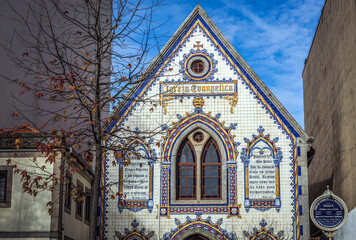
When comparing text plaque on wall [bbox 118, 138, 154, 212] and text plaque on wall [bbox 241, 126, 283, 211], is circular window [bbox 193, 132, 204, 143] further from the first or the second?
text plaque on wall [bbox 118, 138, 154, 212]

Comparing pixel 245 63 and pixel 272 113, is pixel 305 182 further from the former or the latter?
pixel 245 63

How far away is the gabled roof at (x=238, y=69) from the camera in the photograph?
25906 mm

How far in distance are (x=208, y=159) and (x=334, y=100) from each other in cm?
914

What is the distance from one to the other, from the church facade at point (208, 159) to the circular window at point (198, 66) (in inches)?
1.7

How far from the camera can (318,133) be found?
39188 mm

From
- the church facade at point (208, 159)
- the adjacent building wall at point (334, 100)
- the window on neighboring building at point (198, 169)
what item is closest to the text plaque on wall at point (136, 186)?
the church facade at point (208, 159)

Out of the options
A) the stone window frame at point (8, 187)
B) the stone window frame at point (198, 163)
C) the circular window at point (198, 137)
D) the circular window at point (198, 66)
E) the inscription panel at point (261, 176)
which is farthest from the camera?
the circular window at point (198, 66)

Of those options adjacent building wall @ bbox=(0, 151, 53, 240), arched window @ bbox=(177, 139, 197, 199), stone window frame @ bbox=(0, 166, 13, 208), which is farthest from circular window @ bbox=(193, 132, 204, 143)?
stone window frame @ bbox=(0, 166, 13, 208)

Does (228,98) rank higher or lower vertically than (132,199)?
higher

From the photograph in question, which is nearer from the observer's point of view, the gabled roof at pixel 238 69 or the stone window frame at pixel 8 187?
the stone window frame at pixel 8 187

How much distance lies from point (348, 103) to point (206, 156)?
6828 millimetres

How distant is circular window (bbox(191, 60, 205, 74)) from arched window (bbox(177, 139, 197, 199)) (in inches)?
119

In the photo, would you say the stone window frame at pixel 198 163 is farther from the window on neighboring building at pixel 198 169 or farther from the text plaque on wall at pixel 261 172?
the text plaque on wall at pixel 261 172

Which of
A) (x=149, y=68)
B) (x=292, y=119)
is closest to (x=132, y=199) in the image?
(x=149, y=68)
